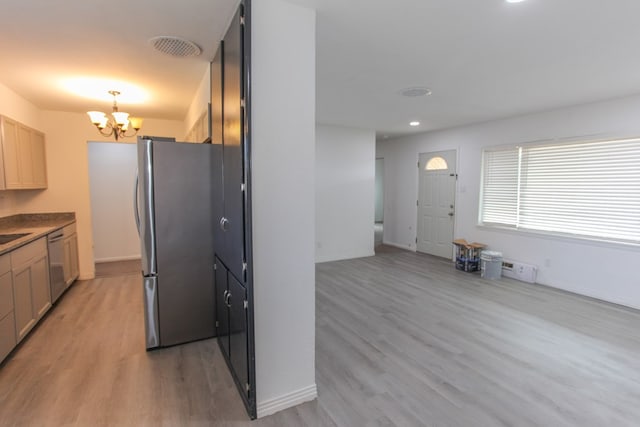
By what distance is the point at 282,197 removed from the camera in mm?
1937

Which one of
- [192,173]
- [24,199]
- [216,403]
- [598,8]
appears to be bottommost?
[216,403]

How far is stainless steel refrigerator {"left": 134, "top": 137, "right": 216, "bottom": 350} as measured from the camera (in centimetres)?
267

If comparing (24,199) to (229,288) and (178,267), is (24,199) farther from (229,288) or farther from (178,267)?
(229,288)

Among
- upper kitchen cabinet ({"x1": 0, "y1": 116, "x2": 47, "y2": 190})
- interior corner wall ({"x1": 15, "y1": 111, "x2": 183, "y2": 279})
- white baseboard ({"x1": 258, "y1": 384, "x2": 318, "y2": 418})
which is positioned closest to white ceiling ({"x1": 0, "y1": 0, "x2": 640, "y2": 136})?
upper kitchen cabinet ({"x1": 0, "y1": 116, "x2": 47, "y2": 190})

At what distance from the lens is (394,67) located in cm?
292

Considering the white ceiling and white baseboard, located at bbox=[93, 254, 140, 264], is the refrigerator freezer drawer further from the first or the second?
white baseboard, located at bbox=[93, 254, 140, 264]

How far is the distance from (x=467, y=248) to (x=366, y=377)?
3686mm

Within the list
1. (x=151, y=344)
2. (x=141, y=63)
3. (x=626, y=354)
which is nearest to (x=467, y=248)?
(x=626, y=354)

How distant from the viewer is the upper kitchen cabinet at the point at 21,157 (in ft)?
11.0

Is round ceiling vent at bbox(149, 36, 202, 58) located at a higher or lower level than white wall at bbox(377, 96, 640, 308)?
higher

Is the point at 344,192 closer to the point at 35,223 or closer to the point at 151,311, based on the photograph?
the point at 151,311

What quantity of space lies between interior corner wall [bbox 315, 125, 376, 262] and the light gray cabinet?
410 centimetres

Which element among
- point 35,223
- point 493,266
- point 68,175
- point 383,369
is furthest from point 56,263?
point 493,266

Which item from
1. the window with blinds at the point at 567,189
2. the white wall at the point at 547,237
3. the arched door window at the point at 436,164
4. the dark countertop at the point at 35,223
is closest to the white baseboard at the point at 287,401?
the dark countertop at the point at 35,223
